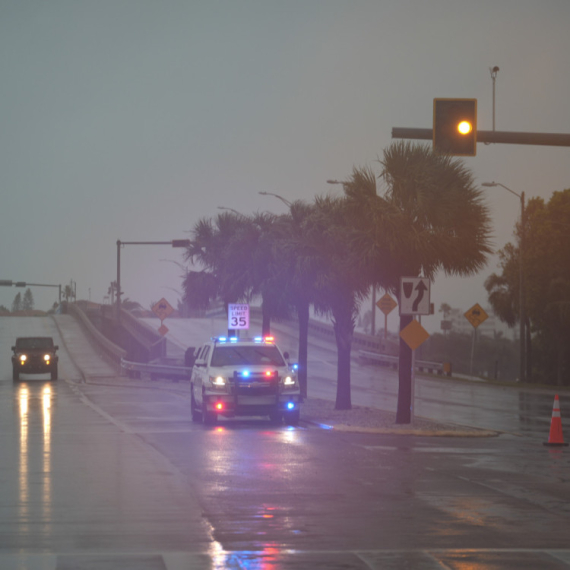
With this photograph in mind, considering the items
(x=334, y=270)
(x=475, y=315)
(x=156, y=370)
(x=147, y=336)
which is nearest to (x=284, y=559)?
(x=334, y=270)

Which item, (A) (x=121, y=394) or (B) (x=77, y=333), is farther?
A: (B) (x=77, y=333)

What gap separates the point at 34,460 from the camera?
1501cm

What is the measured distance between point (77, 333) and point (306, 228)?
55.3 meters

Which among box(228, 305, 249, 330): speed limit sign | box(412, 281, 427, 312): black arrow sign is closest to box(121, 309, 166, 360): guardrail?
box(228, 305, 249, 330): speed limit sign

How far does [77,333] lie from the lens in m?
78.6

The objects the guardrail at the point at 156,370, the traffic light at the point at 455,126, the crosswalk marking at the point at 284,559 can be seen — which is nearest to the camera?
the crosswalk marking at the point at 284,559

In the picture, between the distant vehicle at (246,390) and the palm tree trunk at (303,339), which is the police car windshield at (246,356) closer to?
the distant vehicle at (246,390)

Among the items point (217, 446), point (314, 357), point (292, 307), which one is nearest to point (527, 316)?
point (314, 357)

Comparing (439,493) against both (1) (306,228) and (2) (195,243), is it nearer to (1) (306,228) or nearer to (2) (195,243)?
(1) (306,228)

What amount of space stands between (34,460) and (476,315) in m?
35.8

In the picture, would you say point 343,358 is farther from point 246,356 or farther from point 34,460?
point 34,460

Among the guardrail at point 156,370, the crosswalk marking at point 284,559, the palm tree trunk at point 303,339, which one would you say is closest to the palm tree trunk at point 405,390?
the palm tree trunk at point 303,339

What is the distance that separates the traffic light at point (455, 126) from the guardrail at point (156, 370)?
1268 inches

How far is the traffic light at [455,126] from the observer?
1563 cm
